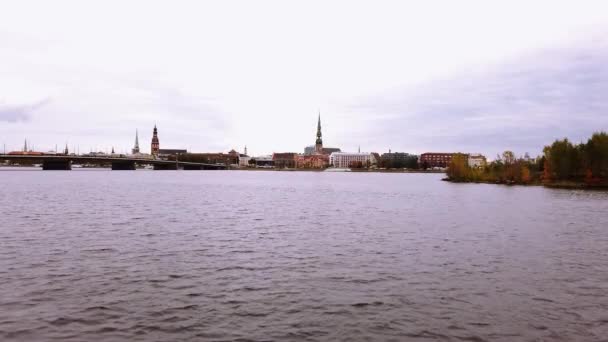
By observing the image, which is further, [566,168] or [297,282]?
[566,168]

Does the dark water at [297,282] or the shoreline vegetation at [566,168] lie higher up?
the shoreline vegetation at [566,168]

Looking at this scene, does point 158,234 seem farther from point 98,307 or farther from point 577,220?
point 577,220

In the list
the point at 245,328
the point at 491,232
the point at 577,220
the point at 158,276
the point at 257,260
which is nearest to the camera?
the point at 245,328

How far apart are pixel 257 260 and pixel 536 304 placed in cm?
1498

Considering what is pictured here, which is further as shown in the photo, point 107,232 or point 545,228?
point 545,228

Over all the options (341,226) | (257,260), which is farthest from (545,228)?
(257,260)

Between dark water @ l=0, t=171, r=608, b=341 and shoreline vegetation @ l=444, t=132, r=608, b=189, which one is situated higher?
shoreline vegetation @ l=444, t=132, r=608, b=189

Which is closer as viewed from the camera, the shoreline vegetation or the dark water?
the dark water

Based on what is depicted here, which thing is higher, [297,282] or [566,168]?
[566,168]

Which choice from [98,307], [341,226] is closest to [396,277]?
[98,307]

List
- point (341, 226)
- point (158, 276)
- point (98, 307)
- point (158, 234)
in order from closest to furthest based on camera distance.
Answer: point (98, 307)
point (158, 276)
point (158, 234)
point (341, 226)

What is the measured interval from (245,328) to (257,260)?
11.7 metres

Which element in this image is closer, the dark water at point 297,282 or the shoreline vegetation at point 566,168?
the dark water at point 297,282

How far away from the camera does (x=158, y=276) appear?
2380 cm
